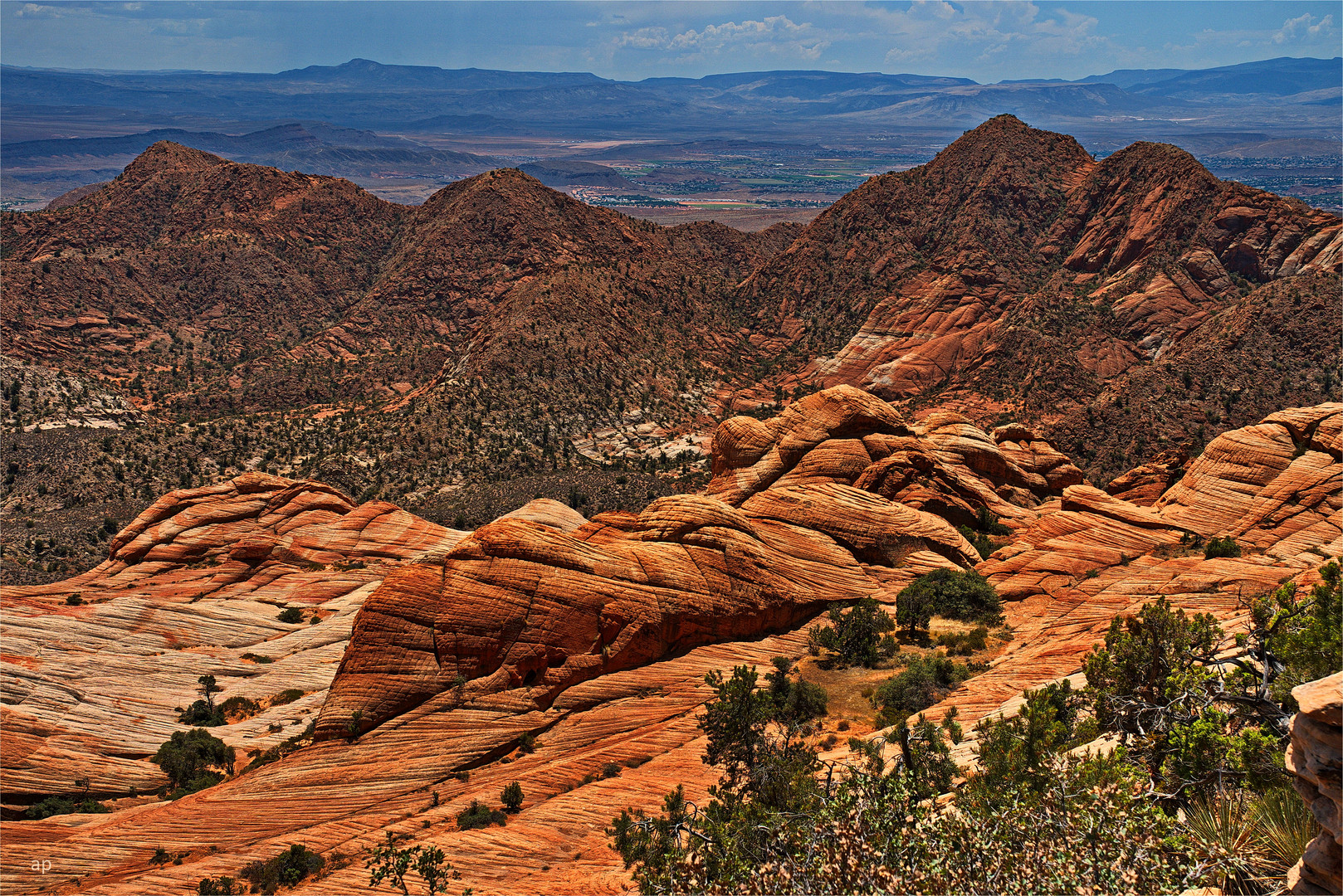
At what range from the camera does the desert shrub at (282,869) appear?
20.1 m

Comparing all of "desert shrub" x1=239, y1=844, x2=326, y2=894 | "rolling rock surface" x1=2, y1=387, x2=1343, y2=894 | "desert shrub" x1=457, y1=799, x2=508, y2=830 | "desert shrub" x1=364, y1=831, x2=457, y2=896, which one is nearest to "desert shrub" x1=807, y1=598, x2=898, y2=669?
"rolling rock surface" x1=2, y1=387, x2=1343, y2=894

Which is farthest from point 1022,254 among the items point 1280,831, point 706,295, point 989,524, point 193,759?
point 193,759

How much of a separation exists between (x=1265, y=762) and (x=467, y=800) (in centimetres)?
2088

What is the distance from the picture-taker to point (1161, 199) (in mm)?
110125

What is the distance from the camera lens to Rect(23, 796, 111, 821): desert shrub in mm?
24641

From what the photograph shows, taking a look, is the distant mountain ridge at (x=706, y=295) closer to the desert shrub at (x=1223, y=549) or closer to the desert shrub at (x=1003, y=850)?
the desert shrub at (x=1223, y=549)

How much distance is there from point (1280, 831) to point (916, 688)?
16119 millimetres

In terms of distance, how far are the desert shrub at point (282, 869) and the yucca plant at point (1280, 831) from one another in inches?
870

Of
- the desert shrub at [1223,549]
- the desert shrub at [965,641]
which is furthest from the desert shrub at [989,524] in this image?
the desert shrub at [965,641]

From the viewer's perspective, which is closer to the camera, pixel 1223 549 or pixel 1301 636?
pixel 1301 636

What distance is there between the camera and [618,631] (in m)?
29.2

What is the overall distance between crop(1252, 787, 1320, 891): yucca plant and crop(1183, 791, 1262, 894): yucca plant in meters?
0.11

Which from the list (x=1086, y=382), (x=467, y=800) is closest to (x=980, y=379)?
(x=1086, y=382)

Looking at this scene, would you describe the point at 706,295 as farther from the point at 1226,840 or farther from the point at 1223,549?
the point at 1226,840
